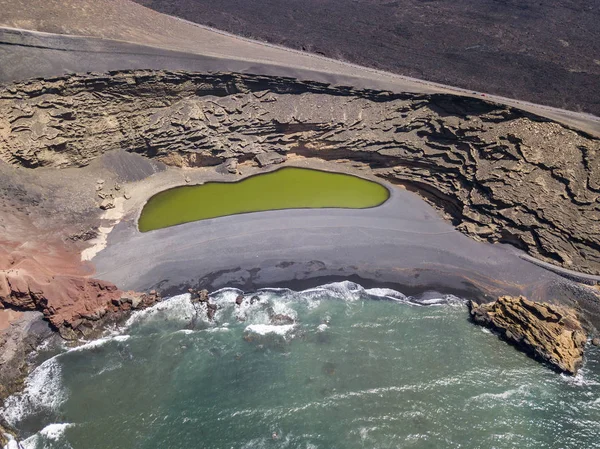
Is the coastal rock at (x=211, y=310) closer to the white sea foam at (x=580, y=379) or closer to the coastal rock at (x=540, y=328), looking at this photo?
the coastal rock at (x=540, y=328)

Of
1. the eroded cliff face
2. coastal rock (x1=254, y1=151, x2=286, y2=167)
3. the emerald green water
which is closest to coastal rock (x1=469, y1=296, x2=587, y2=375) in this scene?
the eroded cliff face

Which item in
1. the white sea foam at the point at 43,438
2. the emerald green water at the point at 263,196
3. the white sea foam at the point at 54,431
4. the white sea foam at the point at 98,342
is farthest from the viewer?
the emerald green water at the point at 263,196

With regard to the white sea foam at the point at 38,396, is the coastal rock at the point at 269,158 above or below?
above

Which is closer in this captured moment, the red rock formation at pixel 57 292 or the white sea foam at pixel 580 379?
the white sea foam at pixel 580 379

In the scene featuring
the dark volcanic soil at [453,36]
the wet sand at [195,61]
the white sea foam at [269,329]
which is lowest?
the white sea foam at [269,329]

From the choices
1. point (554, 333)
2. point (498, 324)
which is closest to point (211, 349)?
point (498, 324)

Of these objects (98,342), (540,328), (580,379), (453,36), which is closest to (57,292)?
(98,342)

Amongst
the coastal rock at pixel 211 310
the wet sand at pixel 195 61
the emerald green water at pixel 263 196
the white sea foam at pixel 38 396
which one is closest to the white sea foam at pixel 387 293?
the emerald green water at pixel 263 196
